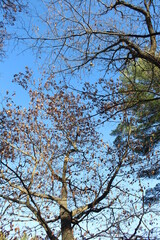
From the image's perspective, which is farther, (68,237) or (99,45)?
(68,237)

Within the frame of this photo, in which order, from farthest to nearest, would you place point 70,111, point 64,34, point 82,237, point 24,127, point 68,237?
point 70,111, point 24,127, point 68,237, point 82,237, point 64,34

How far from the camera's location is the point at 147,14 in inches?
239

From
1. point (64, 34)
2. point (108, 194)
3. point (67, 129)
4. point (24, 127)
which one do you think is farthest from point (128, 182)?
point (64, 34)

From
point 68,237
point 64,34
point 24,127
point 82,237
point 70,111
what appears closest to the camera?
point 64,34

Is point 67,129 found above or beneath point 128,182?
above

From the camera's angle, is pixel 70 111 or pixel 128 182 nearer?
pixel 128 182

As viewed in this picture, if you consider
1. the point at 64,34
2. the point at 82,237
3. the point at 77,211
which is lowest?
the point at 82,237

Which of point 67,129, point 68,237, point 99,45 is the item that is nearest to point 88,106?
point 99,45

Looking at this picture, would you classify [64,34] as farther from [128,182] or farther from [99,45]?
[128,182]

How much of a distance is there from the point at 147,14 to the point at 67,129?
4.38 metres

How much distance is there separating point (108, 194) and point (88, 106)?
2.74 metres

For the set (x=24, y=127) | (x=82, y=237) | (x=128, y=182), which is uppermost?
(x=24, y=127)

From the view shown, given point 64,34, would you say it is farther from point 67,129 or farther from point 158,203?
point 158,203

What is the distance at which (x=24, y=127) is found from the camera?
779cm
